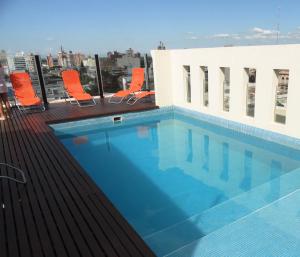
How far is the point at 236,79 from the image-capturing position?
6.57 m

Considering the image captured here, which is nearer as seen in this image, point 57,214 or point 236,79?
point 57,214

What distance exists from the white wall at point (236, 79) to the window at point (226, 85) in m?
0.11

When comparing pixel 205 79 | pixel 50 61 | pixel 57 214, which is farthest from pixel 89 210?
pixel 50 61

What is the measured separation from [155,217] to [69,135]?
14.8 feet

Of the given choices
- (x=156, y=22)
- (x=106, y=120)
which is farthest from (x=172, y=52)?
(x=156, y=22)

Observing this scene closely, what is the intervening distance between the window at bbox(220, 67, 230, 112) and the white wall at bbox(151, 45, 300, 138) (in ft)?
Result: 0.35

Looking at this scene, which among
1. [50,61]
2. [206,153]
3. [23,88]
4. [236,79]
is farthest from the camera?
[50,61]

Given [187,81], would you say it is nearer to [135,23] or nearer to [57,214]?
[57,214]

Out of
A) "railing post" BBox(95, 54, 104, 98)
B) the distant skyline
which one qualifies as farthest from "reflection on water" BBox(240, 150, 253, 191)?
"railing post" BBox(95, 54, 104, 98)

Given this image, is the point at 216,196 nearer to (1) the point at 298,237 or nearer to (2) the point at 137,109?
(1) the point at 298,237

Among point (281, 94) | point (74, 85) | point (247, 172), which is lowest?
point (247, 172)

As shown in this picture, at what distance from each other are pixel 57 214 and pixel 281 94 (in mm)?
5029

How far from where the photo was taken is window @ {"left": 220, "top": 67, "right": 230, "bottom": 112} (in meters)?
6.94

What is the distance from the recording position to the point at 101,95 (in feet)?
34.0
